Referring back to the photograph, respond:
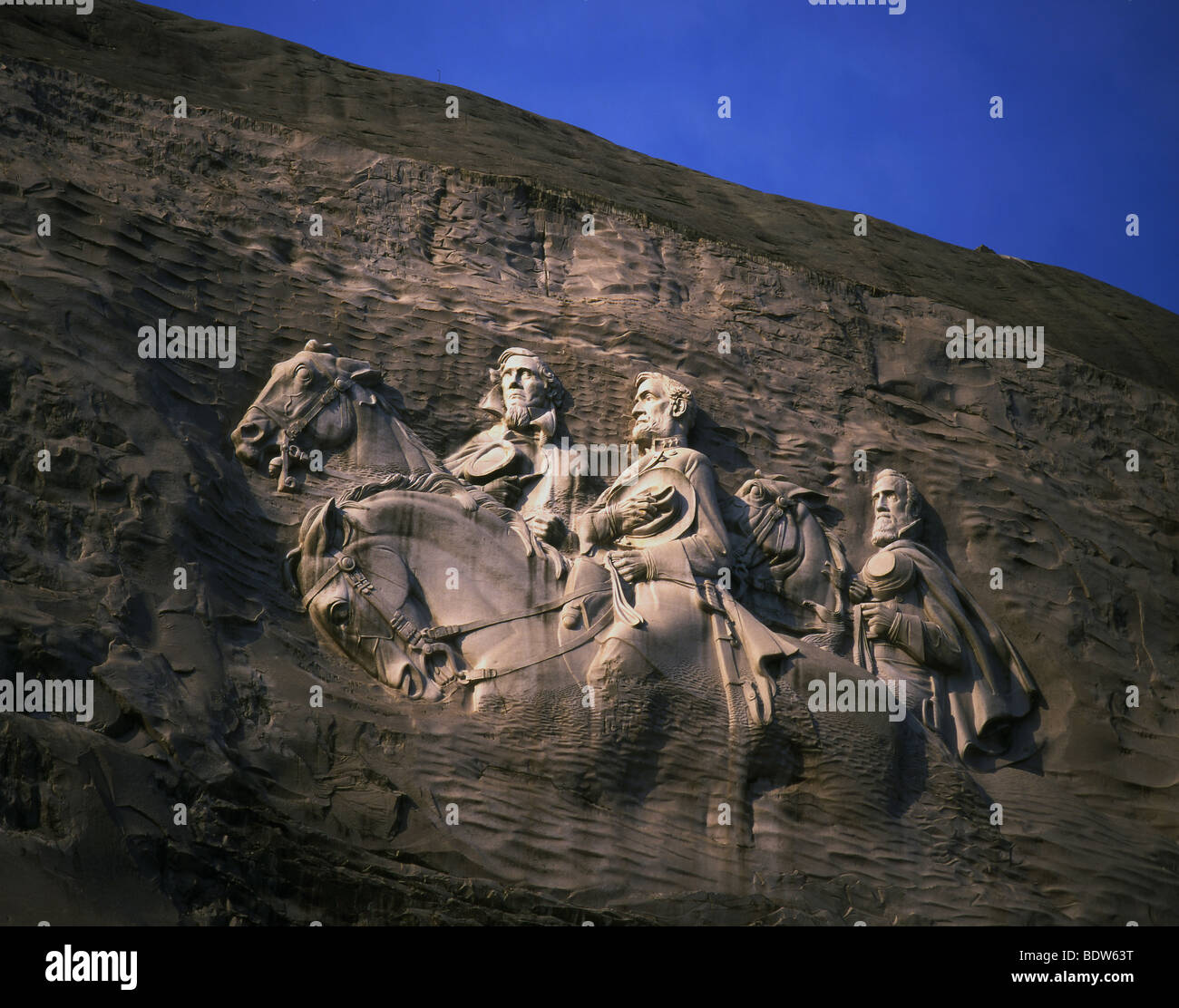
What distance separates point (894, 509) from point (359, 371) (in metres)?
4.02

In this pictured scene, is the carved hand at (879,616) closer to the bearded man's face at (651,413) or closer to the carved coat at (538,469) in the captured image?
the bearded man's face at (651,413)

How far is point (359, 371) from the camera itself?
468 inches

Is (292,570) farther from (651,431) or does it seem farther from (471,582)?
(651,431)

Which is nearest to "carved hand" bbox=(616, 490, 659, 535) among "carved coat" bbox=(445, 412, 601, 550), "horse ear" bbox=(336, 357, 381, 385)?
"carved coat" bbox=(445, 412, 601, 550)

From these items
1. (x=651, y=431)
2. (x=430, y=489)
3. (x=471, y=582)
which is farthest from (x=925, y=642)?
(x=430, y=489)

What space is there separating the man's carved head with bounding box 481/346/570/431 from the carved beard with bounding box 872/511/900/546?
2.43 m

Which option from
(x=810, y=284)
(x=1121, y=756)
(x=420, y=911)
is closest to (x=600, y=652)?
(x=420, y=911)

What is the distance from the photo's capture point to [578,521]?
1150 cm

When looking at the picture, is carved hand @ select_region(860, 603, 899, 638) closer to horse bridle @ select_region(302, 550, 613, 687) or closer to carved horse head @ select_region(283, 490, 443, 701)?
horse bridle @ select_region(302, 550, 613, 687)

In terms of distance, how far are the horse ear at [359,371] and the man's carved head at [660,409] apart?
191cm

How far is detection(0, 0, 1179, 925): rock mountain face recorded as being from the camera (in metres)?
9.23

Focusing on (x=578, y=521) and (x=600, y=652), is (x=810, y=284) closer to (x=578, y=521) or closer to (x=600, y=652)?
(x=578, y=521)

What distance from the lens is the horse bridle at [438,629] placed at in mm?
10430
